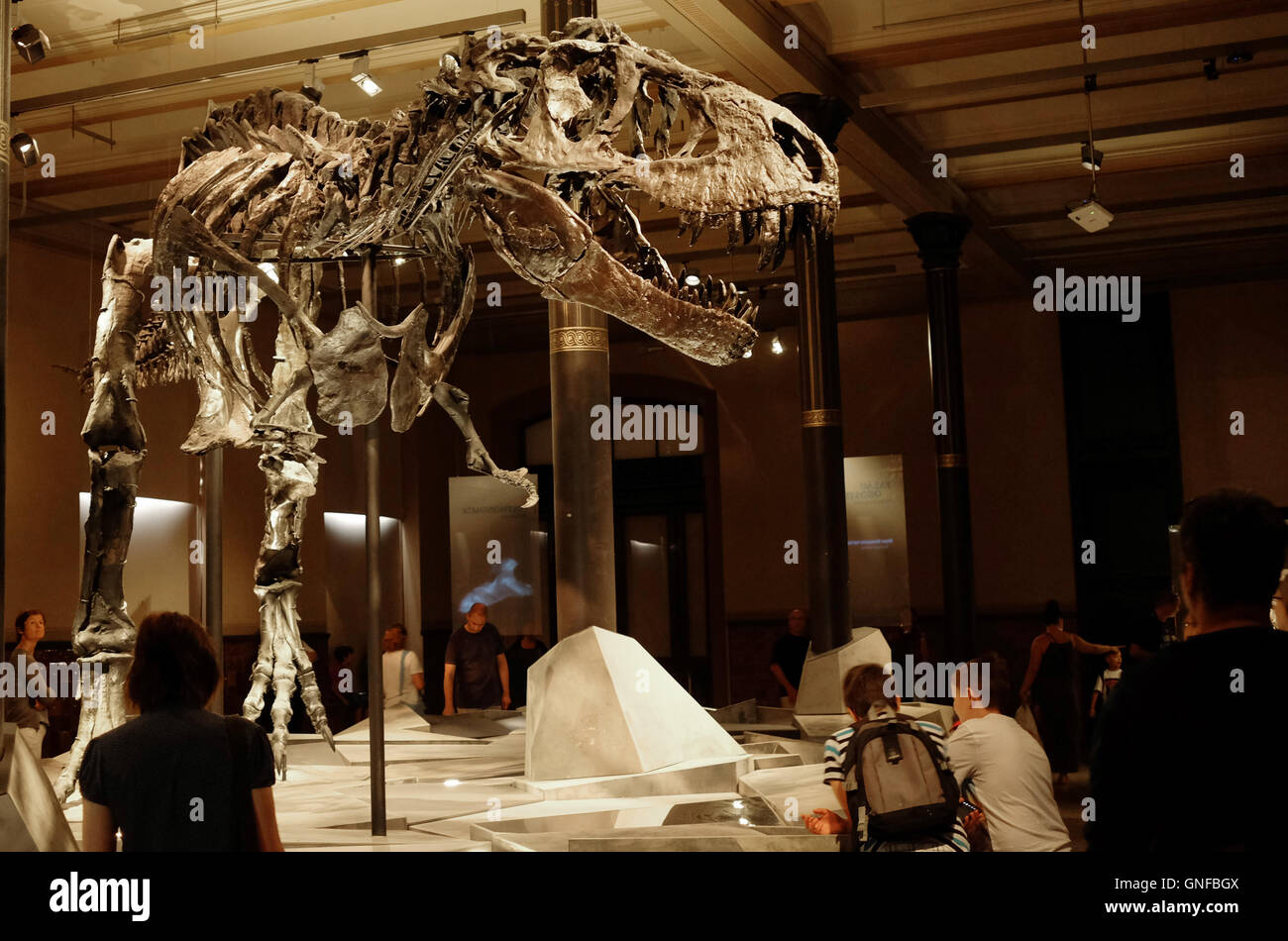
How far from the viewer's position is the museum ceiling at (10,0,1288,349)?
10.3m

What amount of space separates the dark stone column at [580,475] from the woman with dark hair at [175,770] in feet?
18.9

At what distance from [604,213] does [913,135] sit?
913 cm

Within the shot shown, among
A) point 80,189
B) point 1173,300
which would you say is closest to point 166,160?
point 80,189

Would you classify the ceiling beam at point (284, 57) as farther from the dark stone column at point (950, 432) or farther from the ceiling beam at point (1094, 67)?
the dark stone column at point (950, 432)

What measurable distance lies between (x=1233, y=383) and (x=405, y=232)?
14980 mm

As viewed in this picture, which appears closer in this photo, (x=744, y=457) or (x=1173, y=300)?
(x=1173, y=300)

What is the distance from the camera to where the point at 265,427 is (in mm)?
6309

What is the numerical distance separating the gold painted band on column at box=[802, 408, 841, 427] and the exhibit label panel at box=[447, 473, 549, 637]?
16.5ft

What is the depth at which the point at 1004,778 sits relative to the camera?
459 cm

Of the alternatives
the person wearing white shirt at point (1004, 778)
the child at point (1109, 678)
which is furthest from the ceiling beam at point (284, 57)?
the person wearing white shirt at point (1004, 778)

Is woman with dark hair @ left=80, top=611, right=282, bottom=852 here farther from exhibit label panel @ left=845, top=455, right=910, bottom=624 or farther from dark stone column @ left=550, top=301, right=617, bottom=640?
exhibit label panel @ left=845, top=455, right=910, bottom=624

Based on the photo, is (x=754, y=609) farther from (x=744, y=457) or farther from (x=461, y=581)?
(x=461, y=581)

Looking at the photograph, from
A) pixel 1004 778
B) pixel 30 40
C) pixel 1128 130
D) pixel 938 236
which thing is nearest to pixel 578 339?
pixel 30 40
